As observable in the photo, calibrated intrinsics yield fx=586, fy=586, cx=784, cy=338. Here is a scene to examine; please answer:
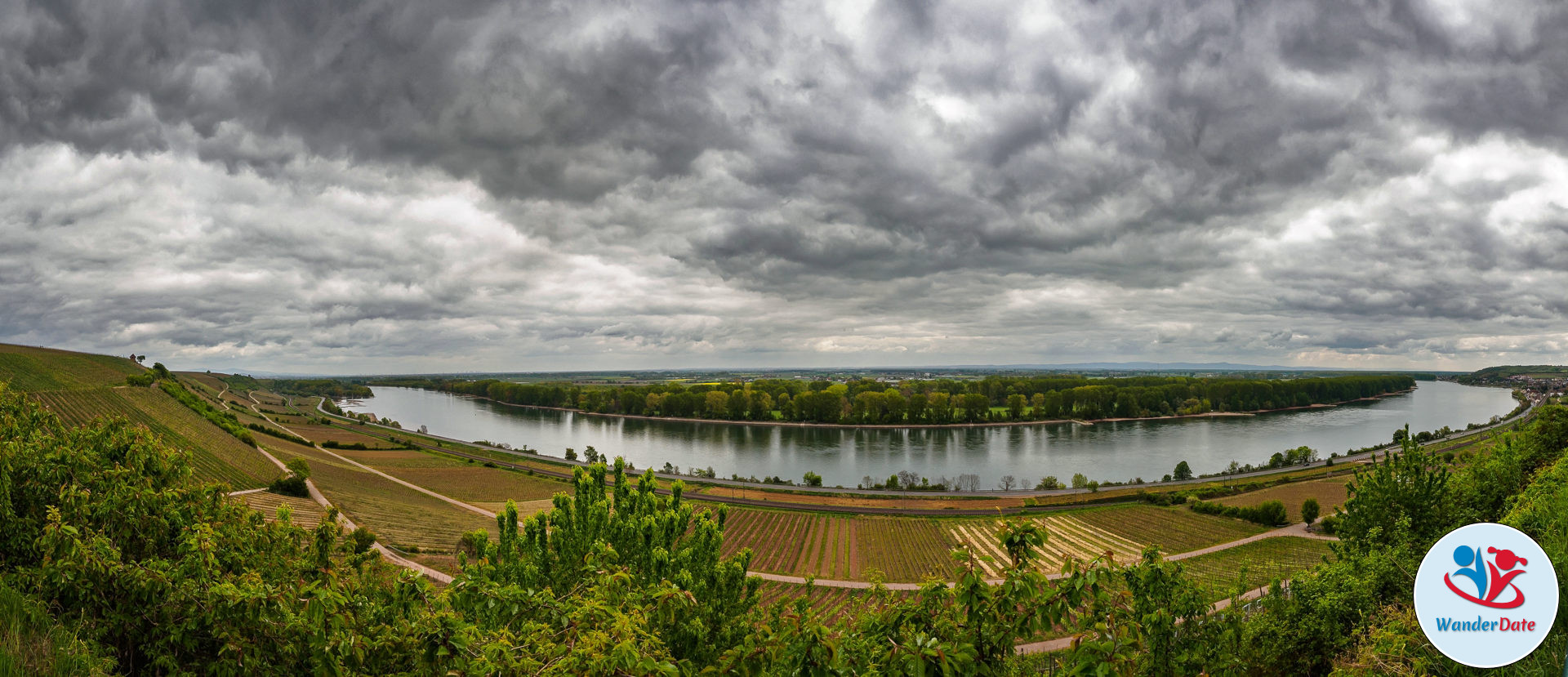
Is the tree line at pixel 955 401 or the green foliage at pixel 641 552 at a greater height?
the green foliage at pixel 641 552

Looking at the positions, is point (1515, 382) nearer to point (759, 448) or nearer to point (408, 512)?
point (759, 448)

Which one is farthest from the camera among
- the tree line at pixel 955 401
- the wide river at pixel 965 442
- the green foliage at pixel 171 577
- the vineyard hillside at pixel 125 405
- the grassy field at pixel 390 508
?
the tree line at pixel 955 401

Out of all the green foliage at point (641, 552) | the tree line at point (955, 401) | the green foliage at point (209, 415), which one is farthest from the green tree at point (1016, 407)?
the green foliage at point (641, 552)

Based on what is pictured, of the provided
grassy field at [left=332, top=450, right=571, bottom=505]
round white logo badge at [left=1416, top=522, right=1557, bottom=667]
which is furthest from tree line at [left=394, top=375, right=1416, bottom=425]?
round white logo badge at [left=1416, top=522, right=1557, bottom=667]

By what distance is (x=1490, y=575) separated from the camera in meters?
2.79

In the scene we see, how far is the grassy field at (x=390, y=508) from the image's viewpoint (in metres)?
33.6

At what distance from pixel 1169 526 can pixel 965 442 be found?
146 ft

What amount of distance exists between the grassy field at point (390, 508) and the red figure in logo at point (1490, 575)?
37.1m

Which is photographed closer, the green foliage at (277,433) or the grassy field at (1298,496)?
the grassy field at (1298,496)

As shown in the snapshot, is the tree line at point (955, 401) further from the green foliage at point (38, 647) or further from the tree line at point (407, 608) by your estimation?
the green foliage at point (38, 647)

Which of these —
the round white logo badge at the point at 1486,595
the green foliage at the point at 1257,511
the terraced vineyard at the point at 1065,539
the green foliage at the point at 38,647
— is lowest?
the terraced vineyard at the point at 1065,539

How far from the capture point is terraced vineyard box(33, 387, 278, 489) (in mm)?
36094

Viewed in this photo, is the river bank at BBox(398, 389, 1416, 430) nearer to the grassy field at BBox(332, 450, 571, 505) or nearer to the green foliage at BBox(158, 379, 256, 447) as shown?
the grassy field at BBox(332, 450, 571, 505)

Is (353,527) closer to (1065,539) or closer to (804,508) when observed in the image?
(804,508)
